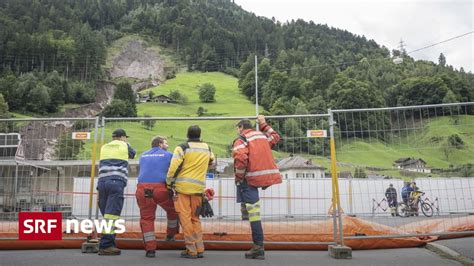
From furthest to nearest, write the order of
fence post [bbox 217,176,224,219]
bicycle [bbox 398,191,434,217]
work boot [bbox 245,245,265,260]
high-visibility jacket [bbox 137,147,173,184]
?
fence post [bbox 217,176,224,219], bicycle [bbox 398,191,434,217], high-visibility jacket [bbox 137,147,173,184], work boot [bbox 245,245,265,260]

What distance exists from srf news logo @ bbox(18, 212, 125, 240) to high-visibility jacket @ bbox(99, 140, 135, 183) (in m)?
0.61

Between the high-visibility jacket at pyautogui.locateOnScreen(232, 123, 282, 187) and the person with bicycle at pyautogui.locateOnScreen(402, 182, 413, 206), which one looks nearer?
the high-visibility jacket at pyautogui.locateOnScreen(232, 123, 282, 187)

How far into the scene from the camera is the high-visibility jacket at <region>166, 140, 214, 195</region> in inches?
199

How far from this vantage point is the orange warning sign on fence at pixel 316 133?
589cm

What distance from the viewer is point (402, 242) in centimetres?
591

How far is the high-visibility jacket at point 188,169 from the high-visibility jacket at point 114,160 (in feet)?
2.43

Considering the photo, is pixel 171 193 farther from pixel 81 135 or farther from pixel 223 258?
pixel 81 135

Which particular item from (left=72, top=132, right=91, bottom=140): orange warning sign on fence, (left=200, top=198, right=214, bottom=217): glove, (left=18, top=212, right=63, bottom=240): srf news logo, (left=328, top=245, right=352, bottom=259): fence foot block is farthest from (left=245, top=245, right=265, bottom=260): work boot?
(left=72, top=132, right=91, bottom=140): orange warning sign on fence

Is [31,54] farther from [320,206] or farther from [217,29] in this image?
[320,206]

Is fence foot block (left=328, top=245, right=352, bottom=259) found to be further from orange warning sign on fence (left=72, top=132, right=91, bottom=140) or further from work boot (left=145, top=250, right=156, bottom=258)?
orange warning sign on fence (left=72, top=132, right=91, bottom=140)

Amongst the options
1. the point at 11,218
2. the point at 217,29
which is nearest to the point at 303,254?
the point at 11,218

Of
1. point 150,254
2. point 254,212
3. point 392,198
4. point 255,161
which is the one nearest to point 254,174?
point 255,161

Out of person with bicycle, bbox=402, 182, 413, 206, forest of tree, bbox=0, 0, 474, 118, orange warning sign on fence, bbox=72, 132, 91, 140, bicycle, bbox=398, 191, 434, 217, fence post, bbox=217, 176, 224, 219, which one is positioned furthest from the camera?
forest of tree, bbox=0, 0, 474, 118

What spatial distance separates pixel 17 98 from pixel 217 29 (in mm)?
81323
